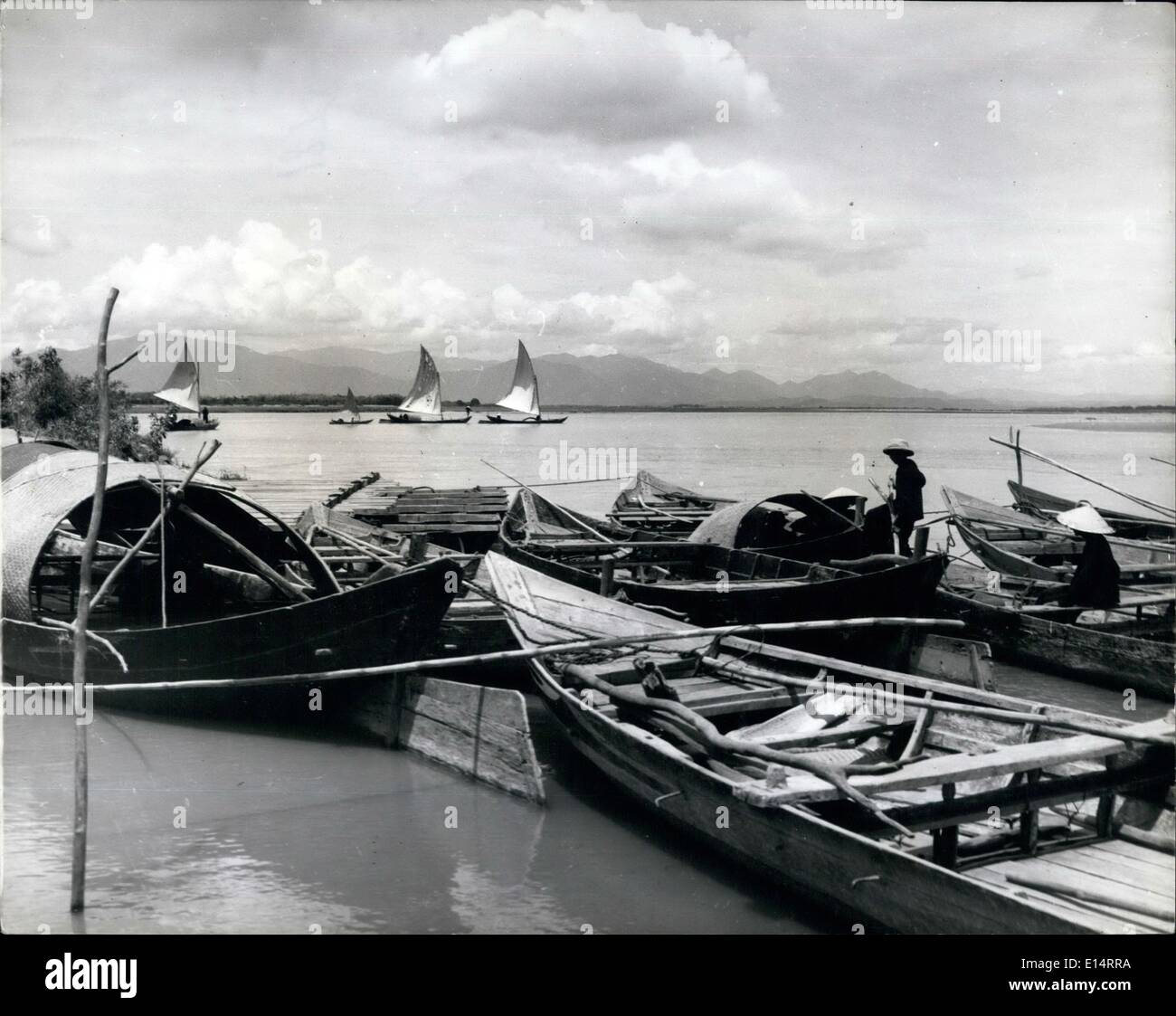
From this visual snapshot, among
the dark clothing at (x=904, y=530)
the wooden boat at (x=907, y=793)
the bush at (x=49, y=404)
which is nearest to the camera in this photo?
the wooden boat at (x=907, y=793)

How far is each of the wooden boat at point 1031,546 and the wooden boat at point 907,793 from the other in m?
5.33

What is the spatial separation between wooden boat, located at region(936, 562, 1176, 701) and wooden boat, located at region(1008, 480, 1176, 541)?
2969mm

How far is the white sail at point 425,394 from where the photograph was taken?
2399 inches

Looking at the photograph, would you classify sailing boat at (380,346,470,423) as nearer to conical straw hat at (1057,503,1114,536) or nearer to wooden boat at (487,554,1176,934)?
conical straw hat at (1057,503,1114,536)

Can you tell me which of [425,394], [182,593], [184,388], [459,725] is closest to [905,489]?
[459,725]

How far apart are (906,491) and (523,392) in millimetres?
42824

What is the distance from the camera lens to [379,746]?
770cm

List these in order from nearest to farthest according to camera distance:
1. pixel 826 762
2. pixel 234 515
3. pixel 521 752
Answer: pixel 826 762 < pixel 521 752 < pixel 234 515

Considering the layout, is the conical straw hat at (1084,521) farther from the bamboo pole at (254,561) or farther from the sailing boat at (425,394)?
the sailing boat at (425,394)

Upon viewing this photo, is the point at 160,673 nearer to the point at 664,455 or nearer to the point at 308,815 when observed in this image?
the point at 308,815

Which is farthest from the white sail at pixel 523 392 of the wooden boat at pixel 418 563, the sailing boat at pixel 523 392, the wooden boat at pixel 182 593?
the wooden boat at pixel 182 593

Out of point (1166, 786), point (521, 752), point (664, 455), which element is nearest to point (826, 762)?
point (1166, 786)

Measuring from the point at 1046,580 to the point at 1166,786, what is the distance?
6.34 m

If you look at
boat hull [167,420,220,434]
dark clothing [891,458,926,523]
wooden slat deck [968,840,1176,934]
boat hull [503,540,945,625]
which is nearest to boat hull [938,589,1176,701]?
dark clothing [891,458,926,523]
